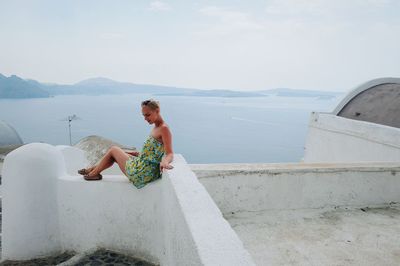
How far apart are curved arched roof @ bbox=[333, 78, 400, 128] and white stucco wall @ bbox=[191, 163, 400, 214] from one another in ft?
12.5

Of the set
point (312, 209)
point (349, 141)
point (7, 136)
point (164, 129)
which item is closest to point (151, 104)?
point (164, 129)

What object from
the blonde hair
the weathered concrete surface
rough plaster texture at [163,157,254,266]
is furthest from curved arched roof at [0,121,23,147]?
rough plaster texture at [163,157,254,266]

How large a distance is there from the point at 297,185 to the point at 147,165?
220 centimetres

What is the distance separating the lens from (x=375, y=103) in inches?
368

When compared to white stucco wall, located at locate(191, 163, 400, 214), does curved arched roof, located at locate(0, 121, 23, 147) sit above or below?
below

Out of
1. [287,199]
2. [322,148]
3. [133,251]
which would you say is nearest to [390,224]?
[287,199]

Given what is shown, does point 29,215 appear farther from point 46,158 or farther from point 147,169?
point 147,169

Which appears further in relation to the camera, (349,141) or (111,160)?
(349,141)

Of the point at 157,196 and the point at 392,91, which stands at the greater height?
the point at 392,91

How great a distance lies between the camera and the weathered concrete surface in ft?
11.0

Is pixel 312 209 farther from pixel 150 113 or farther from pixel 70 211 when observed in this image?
pixel 70 211

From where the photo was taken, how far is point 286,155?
11806 centimetres

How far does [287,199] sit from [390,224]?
1.35 meters

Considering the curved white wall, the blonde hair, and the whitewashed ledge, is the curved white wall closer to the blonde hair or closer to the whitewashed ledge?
the whitewashed ledge
